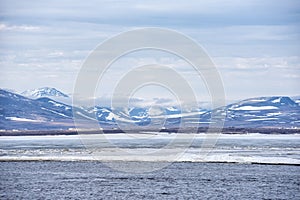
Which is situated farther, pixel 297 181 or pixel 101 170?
pixel 101 170

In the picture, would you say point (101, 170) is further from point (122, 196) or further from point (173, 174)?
point (122, 196)

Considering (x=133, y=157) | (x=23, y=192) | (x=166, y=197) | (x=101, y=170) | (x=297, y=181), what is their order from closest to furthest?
(x=166, y=197), (x=23, y=192), (x=297, y=181), (x=101, y=170), (x=133, y=157)

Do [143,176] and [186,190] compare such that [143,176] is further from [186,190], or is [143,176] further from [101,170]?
[186,190]

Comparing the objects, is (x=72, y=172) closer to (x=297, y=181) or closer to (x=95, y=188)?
(x=95, y=188)

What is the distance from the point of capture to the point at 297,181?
1704 inches

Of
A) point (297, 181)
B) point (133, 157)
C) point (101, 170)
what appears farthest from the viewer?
point (133, 157)

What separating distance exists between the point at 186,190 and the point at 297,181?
855 cm

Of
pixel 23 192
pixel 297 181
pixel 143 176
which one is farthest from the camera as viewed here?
pixel 143 176

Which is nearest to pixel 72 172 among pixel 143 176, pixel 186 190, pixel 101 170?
pixel 101 170

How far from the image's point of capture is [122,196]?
120ft

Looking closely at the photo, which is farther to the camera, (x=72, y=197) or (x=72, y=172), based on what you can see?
(x=72, y=172)

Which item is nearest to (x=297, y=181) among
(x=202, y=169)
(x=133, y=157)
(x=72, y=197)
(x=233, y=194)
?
(x=233, y=194)

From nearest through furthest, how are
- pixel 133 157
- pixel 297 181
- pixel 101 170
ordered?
pixel 297 181, pixel 101 170, pixel 133 157

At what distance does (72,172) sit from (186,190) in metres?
14.1
